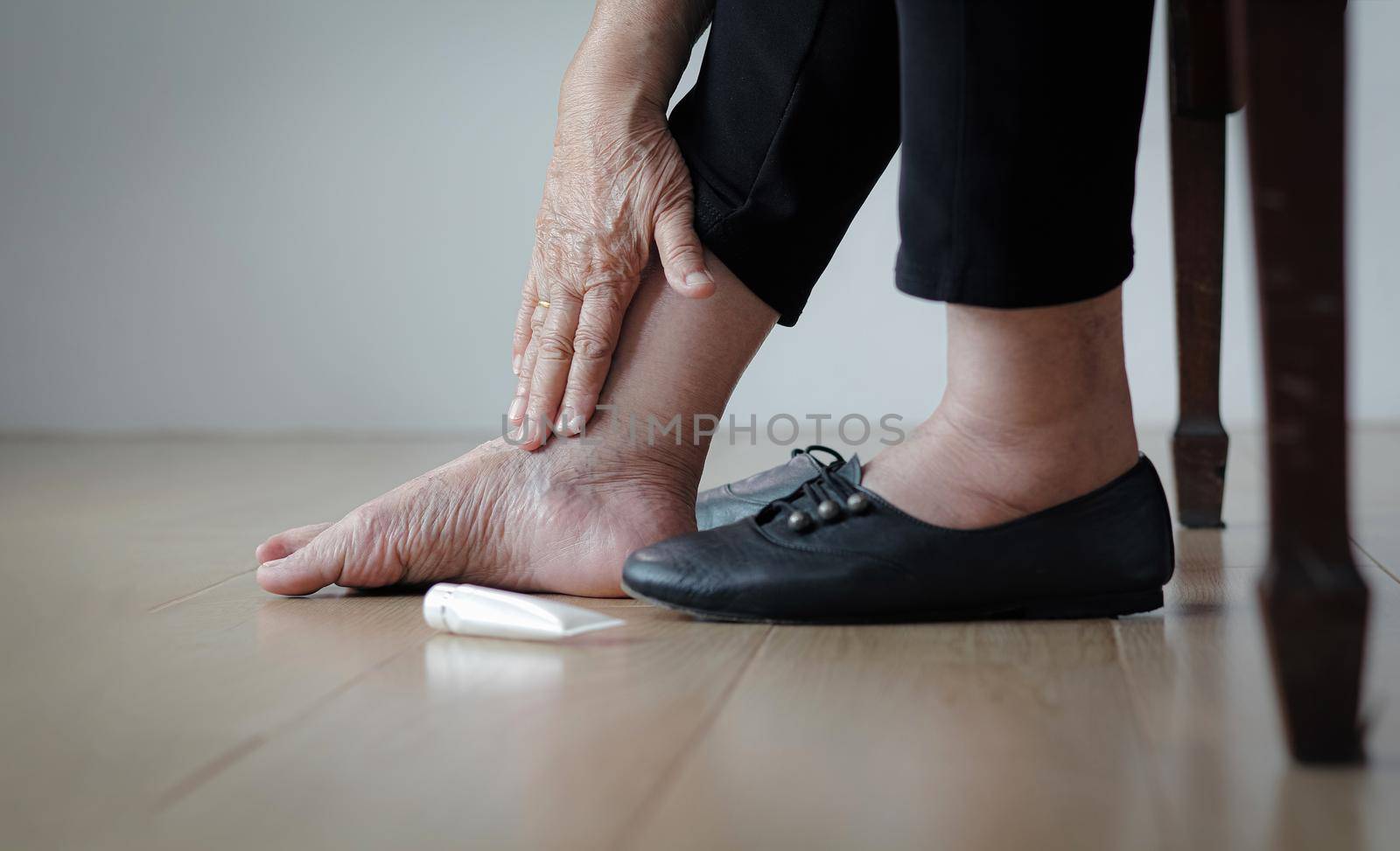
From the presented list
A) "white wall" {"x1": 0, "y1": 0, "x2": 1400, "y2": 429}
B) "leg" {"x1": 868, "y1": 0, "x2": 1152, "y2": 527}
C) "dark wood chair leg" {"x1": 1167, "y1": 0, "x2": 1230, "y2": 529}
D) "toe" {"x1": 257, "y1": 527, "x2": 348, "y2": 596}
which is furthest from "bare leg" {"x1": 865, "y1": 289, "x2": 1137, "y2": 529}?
"white wall" {"x1": 0, "y1": 0, "x2": 1400, "y2": 429}

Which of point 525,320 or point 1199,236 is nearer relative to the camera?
point 525,320

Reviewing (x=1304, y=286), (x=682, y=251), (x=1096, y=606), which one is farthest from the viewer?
(x=682, y=251)

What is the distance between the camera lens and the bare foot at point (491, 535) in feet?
2.66

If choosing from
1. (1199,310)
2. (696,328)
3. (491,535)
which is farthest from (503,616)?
(1199,310)

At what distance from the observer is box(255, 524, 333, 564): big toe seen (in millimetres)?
854

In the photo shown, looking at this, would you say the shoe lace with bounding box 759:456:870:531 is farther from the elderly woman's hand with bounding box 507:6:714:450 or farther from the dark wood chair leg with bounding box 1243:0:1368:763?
the dark wood chair leg with bounding box 1243:0:1368:763

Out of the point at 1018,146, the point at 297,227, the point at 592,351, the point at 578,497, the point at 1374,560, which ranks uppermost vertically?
the point at 297,227

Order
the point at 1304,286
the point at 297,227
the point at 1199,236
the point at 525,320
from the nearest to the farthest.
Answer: the point at 1304,286
the point at 525,320
the point at 1199,236
the point at 297,227

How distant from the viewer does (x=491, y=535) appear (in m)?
0.82

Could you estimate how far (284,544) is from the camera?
861mm

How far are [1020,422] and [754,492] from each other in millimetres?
308

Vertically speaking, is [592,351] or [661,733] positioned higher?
[592,351]

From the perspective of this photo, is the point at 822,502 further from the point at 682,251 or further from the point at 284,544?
the point at 284,544

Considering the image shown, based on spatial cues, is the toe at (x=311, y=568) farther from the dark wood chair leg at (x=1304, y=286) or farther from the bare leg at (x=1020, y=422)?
the dark wood chair leg at (x=1304, y=286)
